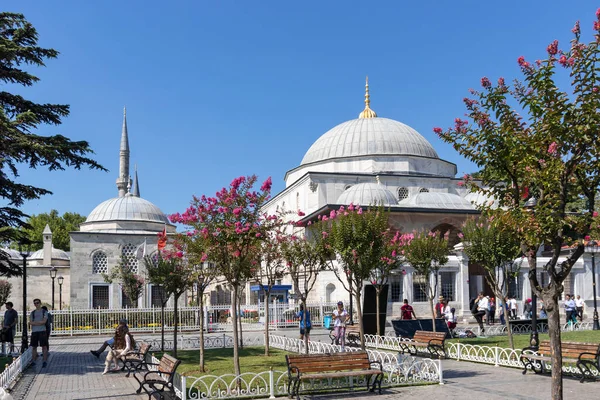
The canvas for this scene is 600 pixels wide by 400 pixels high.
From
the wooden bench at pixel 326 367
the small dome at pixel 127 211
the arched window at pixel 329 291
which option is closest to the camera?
the wooden bench at pixel 326 367

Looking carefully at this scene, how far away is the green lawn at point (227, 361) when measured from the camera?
1289 centimetres

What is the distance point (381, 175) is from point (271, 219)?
32775mm

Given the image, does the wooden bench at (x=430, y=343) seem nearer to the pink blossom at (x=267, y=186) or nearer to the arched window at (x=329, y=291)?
the pink blossom at (x=267, y=186)

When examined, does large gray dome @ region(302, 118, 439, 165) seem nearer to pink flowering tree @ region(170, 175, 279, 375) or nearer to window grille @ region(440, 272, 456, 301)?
window grille @ region(440, 272, 456, 301)

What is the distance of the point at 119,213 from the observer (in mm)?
50625

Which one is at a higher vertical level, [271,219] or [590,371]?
[271,219]

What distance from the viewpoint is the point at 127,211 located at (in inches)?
2002

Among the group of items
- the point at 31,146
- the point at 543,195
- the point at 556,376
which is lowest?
the point at 556,376

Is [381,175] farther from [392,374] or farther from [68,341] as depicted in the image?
[392,374]

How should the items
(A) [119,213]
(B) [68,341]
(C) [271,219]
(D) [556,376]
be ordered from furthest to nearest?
(A) [119,213] → (B) [68,341] → (C) [271,219] → (D) [556,376]

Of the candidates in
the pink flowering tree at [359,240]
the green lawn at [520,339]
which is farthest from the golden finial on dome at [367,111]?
the pink flowering tree at [359,240]

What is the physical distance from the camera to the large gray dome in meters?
46.3

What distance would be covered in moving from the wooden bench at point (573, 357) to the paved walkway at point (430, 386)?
0.25 meters

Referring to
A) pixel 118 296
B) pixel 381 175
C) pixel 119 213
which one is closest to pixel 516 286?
pixel 381 175
